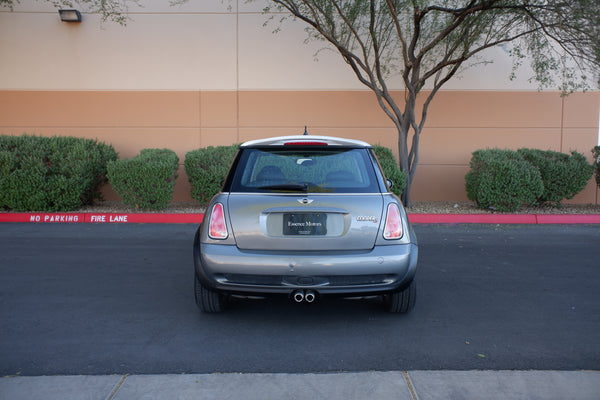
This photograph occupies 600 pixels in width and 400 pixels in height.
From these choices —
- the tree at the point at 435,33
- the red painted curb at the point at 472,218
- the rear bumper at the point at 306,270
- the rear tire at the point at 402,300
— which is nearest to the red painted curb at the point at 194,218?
the red painted curb at the point at 472,218

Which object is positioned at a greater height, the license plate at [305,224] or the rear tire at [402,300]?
the license plate at [305,224]

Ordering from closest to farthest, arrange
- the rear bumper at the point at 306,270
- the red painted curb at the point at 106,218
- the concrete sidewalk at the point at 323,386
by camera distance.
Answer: the concrete sidewalk at the point at 323,386 → the rear bumper at the point at 306,270 → the red painted curb at the point at 106,218

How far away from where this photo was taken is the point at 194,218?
10008mm

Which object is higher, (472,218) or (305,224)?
(305,224)

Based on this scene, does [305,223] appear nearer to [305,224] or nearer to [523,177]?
[305,224]

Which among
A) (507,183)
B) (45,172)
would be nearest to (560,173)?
(507,183)

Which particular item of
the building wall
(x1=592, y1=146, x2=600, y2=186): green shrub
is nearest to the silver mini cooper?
the building wall

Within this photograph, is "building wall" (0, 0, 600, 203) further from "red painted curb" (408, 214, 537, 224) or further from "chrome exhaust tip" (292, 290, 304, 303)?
"chrome exhaust tip" (292, 290, 304, 303)

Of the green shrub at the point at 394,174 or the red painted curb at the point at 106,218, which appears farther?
the green shrub at the point at 394,174

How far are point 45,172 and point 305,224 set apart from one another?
327 inches

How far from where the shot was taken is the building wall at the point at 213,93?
40.5ft

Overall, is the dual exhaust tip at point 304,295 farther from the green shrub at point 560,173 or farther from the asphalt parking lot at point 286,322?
the green shrub at point 560,173

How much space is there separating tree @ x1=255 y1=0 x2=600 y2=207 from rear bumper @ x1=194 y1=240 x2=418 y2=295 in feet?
19.5

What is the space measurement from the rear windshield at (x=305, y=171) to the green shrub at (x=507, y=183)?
273 inches
